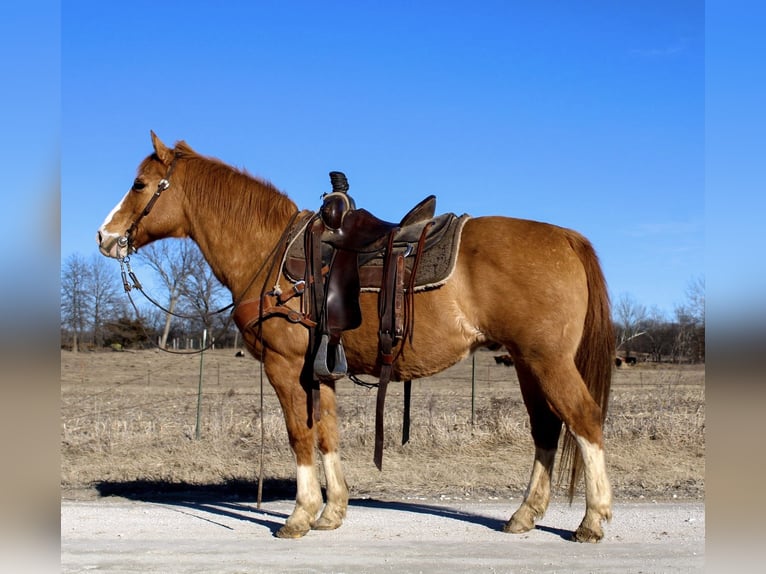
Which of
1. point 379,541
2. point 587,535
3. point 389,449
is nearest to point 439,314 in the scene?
point 379,541

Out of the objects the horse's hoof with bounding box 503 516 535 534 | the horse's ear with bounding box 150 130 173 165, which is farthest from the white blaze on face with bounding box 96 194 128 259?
the horse's hoof with bounding box 503 516 535 534

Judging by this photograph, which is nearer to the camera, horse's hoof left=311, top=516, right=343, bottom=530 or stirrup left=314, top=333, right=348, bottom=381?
stirrup left=314, top=333, right=348, bottom=381

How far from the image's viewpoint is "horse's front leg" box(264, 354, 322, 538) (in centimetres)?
532

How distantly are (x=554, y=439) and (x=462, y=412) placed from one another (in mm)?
6299

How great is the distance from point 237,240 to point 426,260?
1.68 m

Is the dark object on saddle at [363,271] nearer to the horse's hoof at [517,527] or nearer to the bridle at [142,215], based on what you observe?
the horse's hoof at [517,527]

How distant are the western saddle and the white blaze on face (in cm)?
120

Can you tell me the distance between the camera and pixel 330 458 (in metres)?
5.66

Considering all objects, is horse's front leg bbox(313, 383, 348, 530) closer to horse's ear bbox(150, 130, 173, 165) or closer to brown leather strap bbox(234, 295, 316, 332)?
brown leather strap bbox(234, 295, 316, 332)

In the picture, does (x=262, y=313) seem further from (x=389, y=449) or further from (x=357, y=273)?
(x=389, y=449)

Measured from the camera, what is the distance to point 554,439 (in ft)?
18.2

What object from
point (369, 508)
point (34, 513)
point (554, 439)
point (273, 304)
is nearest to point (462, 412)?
point (369, 508)

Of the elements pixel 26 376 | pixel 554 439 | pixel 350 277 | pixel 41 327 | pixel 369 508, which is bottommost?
pixel 369 508

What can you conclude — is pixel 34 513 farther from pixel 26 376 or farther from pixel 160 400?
pixel 160 400
